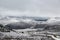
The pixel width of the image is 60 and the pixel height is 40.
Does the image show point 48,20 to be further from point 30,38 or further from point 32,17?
Result: point 30,38

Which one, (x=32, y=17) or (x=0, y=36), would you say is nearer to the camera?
(x=0, y=36)

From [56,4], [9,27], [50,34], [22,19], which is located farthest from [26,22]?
[56,4]

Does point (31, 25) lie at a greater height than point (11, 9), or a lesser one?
lesser

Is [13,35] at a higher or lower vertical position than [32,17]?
lower

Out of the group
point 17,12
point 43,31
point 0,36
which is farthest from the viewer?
point 17,12

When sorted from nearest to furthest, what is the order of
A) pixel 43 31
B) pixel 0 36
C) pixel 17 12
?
1. pixel 0 36
2. pixel 43 31
3. pixel 17 12

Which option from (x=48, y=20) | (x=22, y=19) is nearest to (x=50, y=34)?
(x=48, y=20)

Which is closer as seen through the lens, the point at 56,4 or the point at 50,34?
the point at 50,34

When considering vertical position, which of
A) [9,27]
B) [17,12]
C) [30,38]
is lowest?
[30,38]

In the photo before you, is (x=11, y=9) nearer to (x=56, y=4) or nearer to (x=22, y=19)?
(x=22, y=19)
